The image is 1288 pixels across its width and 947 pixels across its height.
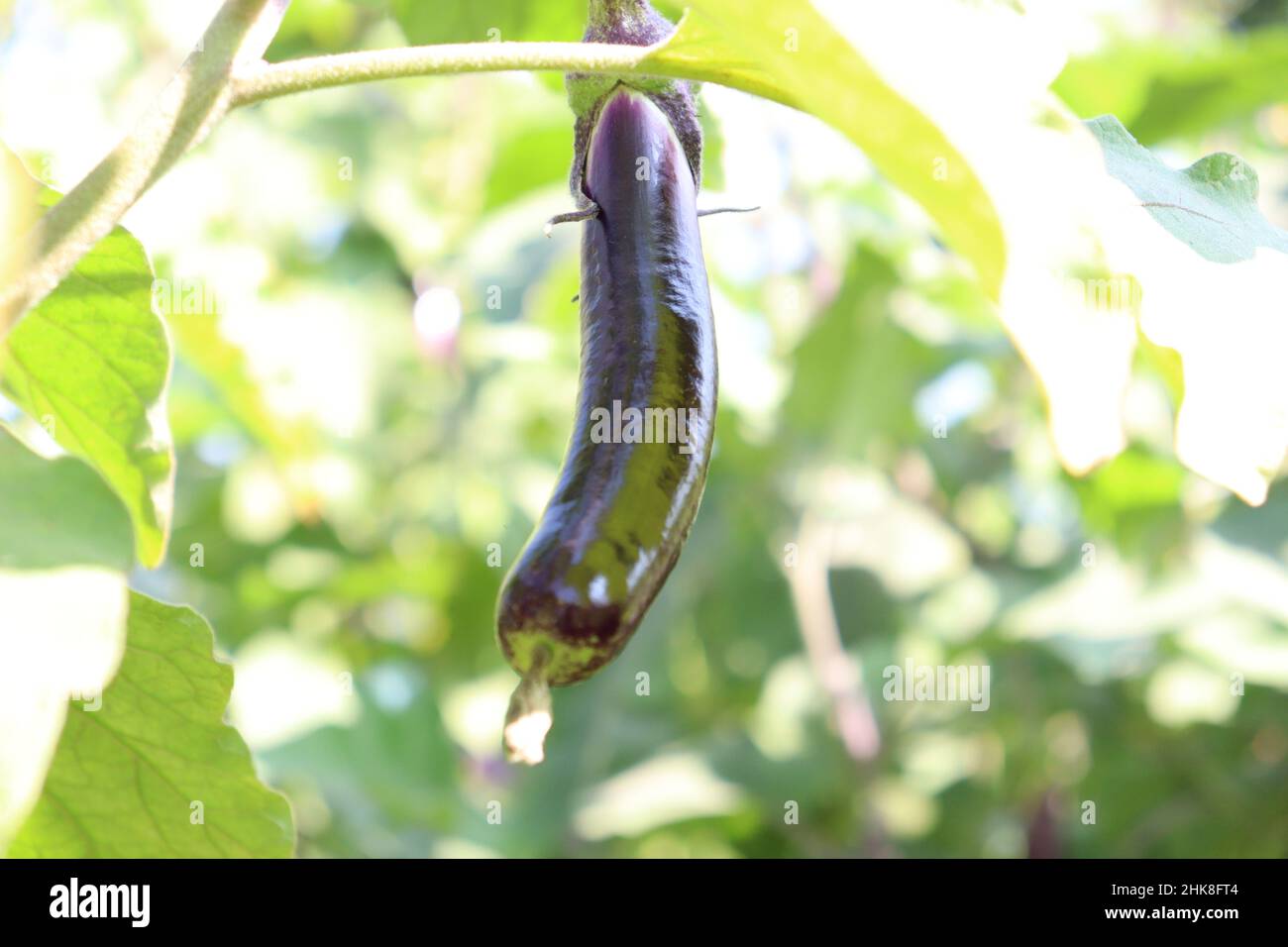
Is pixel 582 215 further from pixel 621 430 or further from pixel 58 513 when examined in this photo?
pixel 58 513

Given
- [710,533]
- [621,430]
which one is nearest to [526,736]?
[621,430]

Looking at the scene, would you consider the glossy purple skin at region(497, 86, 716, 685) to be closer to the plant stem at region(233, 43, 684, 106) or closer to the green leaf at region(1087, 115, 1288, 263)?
the plant stem at region(233, 43, 684, 106)

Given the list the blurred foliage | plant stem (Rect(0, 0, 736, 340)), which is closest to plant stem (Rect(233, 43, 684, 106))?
plant stem (Rect(0, 0, 736, 340))

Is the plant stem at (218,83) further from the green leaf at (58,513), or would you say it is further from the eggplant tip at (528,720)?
the eggplant tip at (528,720)

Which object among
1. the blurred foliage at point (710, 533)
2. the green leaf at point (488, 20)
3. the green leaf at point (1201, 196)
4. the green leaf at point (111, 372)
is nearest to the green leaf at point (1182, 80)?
the blurred foliage at point (710, 533)

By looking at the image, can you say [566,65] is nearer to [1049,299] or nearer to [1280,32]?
[1049,299]

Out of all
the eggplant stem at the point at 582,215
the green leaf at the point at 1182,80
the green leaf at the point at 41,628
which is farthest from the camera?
the green leaf at the point at 1182,80
